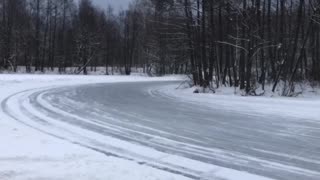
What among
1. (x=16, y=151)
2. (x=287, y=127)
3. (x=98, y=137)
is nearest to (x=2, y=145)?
(x=16, y=151)

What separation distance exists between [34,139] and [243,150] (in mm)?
4367

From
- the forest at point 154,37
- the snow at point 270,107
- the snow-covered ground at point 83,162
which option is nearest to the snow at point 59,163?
the snow-covered ground at point 83,162

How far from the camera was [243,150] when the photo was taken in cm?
940

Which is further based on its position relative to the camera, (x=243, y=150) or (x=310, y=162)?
(x=243, y=150)

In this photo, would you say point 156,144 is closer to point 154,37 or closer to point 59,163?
point 59,163

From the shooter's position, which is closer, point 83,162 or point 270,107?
point 83,162

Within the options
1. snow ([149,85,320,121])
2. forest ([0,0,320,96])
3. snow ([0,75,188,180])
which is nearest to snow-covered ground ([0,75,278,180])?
snow ([0,75,188,180])

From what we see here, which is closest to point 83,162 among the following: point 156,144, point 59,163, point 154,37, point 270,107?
point 59,163

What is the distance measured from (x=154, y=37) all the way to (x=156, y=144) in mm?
69086

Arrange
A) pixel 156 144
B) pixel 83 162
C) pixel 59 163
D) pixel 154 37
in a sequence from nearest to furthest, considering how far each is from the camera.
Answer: pixel 59 163, pixel 83 162, pixel 156 144, pixel 154 37

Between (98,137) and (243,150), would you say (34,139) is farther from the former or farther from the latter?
(243,150)

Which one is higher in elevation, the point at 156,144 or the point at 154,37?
the point at 154,37

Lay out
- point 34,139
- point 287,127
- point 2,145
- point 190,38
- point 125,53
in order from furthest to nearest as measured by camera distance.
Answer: point 125,53
point 190,38
point 287,127
point 34,139
point 2,145

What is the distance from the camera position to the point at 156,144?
32.2 ft
